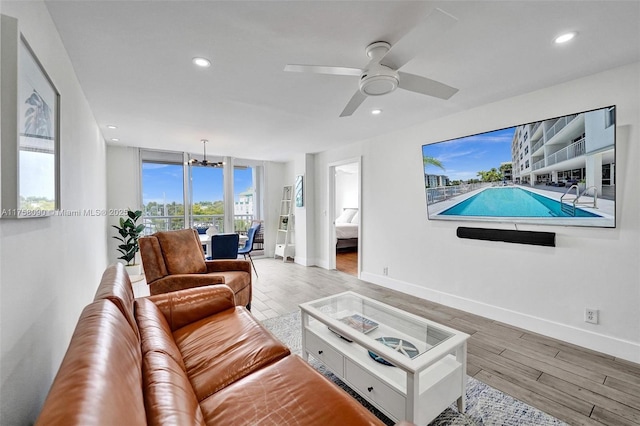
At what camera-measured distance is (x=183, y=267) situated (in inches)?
115

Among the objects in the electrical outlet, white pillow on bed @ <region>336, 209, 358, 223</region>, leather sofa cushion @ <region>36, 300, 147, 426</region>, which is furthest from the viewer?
white pillow on bed @ <region>336, 209, 358, 223</region>

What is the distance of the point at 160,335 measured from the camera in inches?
57.1

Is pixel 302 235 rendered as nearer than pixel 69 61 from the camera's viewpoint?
No

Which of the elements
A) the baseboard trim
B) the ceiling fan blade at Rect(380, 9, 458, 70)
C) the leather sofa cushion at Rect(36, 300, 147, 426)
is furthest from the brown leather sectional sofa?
the baseboard trim

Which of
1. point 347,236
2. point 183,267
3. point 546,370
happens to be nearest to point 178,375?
point 183,267

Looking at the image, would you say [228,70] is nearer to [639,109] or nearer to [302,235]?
[639,109]

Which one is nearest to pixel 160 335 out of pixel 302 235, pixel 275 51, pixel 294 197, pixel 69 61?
pixel 275 51

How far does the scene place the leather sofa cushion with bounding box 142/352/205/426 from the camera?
2.80 ft

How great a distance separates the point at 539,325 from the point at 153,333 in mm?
3319

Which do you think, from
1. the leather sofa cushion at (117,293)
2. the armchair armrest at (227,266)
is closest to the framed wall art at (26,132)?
the leather sofa cushion at (117,293)

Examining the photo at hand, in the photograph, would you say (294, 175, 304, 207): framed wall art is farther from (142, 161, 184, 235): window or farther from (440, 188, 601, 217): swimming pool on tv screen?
(440, 188, 601, 217): swimming pool on tv screen

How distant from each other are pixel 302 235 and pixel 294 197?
3.19ft

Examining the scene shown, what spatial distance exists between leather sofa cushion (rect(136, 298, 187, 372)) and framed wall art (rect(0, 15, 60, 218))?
721 mm

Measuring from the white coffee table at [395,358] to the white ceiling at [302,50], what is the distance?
5.67 ft
